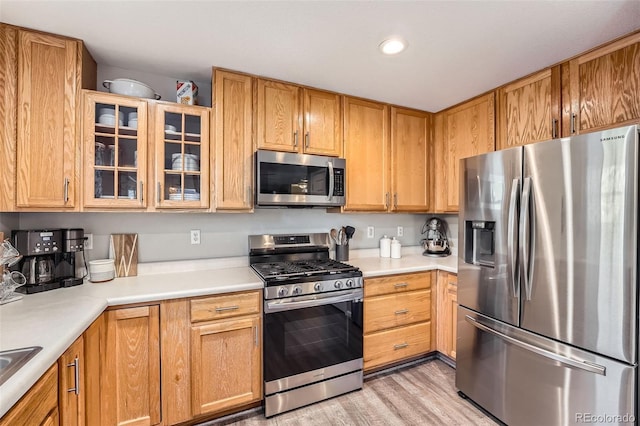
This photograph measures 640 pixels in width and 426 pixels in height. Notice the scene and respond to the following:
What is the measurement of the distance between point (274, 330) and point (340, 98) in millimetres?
1865

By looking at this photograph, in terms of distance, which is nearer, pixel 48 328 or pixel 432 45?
pixel 48 328

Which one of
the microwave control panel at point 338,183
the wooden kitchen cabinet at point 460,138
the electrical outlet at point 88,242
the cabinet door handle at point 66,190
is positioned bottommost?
the electrical outlet at point 88,242

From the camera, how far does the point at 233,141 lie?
81.5 inches

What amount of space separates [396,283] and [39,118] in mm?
2528

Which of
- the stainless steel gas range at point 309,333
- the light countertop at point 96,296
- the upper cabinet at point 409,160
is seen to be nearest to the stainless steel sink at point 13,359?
the light countertop at point 96,296

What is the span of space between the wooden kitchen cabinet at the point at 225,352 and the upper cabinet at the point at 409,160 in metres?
1.59

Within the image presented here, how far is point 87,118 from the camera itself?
67.6 inches

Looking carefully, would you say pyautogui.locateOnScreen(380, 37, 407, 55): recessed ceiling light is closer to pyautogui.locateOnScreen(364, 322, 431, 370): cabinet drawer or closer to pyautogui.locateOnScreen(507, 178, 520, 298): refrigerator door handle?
pyautogui.locateOnScreen(507, 178, 520, 298): refrigerator door handle

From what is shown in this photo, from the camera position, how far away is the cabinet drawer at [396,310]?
7.36ft

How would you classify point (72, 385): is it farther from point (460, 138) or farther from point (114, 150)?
point (460, 138)

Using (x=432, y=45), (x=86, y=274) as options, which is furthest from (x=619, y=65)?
(x=86, y=274)

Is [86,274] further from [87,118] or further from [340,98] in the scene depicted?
[340,98]

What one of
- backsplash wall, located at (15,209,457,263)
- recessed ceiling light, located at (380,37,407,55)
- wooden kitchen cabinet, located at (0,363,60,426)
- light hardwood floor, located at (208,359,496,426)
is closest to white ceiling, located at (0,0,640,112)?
recessed ceiling light, located at (380,37,407,55)

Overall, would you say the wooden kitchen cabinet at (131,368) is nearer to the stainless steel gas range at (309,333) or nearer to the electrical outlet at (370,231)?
the stainless steel gas range at (309,333)
